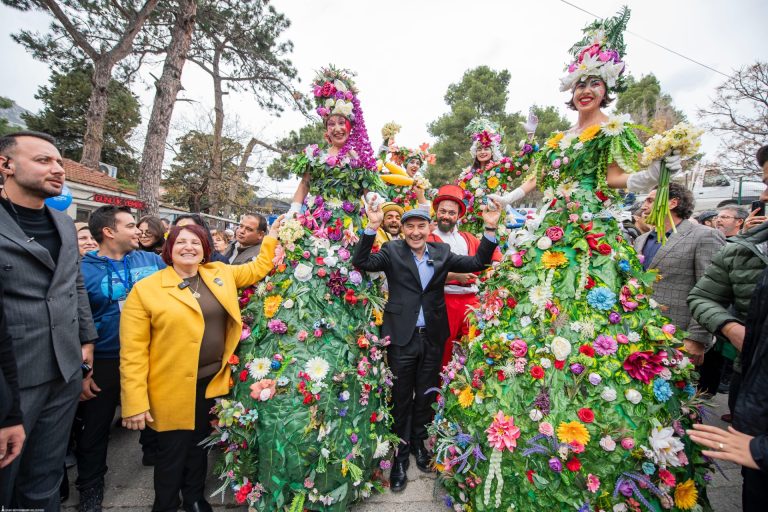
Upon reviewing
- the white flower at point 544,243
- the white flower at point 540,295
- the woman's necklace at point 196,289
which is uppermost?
the white flower at point 544,243

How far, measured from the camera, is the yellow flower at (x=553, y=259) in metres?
2.34

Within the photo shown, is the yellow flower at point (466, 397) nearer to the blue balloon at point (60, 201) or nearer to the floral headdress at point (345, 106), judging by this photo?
the floral headdress at point (345, 106)

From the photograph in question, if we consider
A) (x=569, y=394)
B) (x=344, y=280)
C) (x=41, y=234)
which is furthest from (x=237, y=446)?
(x=569, y=394)

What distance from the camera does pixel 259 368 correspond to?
96.1 inches

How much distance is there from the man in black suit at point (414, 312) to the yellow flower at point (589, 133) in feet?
2.64

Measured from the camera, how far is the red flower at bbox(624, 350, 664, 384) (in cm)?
195

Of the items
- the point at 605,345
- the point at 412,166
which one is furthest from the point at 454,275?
the point at 412,166

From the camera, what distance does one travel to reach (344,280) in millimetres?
2816

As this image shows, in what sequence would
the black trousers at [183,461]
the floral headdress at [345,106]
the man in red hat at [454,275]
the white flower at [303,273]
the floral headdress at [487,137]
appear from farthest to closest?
the floral headdress at [487,137], the man in red hat at [454,275], the floral headdress at [345,106], the white flower at [303,273], the black trousers at [183,461]

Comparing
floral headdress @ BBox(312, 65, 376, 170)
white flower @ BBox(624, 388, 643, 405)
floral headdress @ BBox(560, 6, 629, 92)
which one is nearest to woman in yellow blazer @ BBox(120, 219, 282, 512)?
floral headdress @ BBox(312, 65, 376, 170)

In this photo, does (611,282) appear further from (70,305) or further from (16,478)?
(16,478)

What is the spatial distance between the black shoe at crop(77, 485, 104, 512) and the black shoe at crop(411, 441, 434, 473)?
2451 millimetres

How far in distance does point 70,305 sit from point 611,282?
352 centimetres

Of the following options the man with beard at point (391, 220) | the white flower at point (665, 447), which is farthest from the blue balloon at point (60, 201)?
the white flower at point (665, 447)
